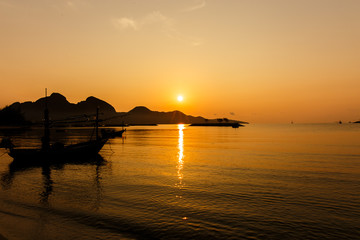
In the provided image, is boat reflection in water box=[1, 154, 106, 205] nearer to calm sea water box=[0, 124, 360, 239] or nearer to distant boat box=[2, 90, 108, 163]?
calm sea water box=[0, 124, 360, 239]

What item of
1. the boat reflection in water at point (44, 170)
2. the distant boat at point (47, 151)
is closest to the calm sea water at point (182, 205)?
the boat reflection in water at point (44, 170)

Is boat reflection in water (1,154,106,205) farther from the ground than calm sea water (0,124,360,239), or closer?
closer

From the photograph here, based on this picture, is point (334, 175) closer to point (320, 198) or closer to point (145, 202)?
point (320, 198)

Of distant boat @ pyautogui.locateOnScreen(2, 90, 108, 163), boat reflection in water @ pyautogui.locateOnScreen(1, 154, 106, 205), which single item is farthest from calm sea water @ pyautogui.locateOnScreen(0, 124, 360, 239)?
distant boat @ pyautogui.locateOnScreen(2, 90, 108, 163)

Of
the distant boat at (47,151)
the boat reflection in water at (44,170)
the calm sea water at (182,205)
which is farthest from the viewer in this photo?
the distant boat at (47,151)

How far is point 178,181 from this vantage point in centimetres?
2306

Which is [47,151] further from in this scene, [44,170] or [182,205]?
[182,205]

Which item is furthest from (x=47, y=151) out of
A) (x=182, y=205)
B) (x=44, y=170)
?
(x=182, y=205)

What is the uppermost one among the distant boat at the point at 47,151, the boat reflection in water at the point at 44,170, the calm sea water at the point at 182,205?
the distant boat at the point at 47,151

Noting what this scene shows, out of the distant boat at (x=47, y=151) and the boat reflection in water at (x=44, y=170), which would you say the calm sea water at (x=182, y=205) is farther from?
the distant boat at (x=47, y=151)

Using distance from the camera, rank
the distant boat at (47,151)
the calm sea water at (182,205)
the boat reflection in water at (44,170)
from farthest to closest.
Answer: the distant boat at (47,151) < the boat reflection in water at (44,170) < the calm sea water at (182,205)

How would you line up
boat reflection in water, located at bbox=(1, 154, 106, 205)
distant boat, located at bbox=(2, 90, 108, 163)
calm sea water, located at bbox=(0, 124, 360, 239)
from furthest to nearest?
distant boat, located at bbox=(2, 90, 108, 163) → boat reflection in water, located at bbox=(1, 154, 106, 205) → calm sea water, located at bbox=(0, 124, 360, 239)

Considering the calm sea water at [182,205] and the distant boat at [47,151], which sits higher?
the distant boat at [47,151]

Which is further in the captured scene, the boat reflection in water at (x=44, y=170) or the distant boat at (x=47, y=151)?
the distant boat at (x=47, y=151)
